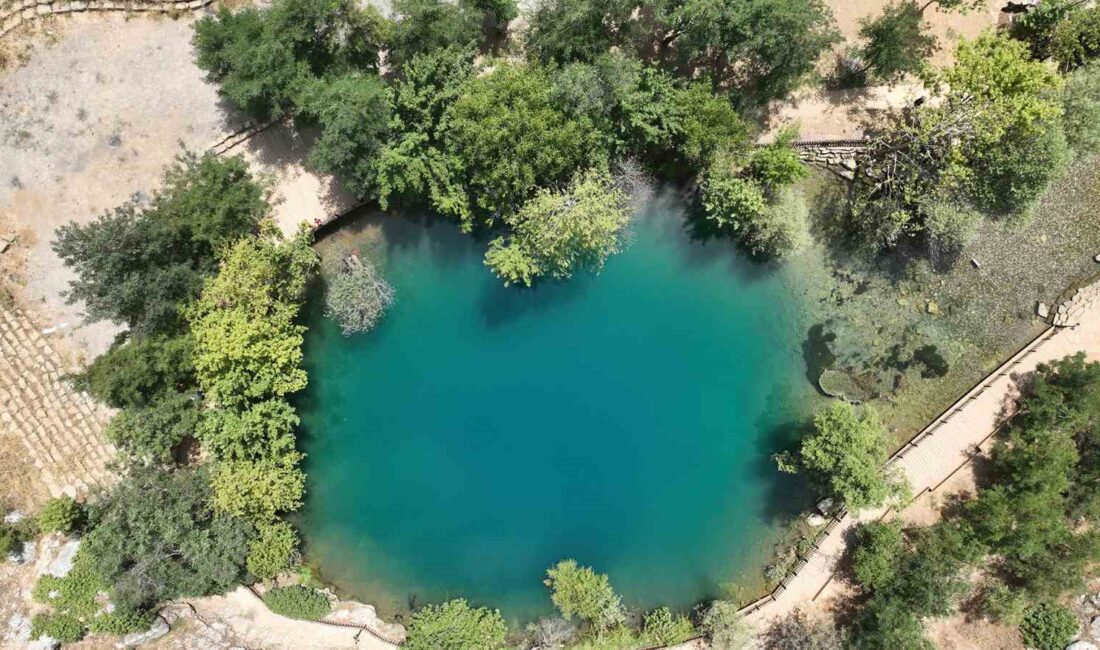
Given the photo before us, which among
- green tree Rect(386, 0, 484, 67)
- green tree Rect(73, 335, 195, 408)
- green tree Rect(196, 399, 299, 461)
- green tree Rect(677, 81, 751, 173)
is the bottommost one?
green tree Rect(196, 399, 299, 461)

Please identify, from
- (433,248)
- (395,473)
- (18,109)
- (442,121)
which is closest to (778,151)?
(442,121)

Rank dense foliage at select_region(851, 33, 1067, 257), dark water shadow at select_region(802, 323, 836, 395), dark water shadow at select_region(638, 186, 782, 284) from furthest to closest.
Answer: dark water shadow at select_region(802, 323, 836, 395)
dark water shadow at select_region(638, 186, 782, 284)
dense foliage at select_region(851, 33, 1067, 257)

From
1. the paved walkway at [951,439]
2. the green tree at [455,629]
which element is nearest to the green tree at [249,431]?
the green tree at [455,629]

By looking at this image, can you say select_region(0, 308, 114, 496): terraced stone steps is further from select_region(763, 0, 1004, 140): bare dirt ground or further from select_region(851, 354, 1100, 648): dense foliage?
select_region(851, 354, 1100, 648): dense foliage

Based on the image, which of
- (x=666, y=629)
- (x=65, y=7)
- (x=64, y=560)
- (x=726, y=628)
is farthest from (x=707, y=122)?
(x=64, y=560)

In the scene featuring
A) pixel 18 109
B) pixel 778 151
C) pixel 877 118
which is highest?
pixel 18 109

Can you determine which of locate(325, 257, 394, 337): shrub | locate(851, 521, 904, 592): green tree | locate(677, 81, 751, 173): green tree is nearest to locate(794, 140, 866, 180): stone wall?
locate(677, 81, 751, 173): green tree

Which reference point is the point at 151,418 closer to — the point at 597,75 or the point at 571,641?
the point at 571,641
